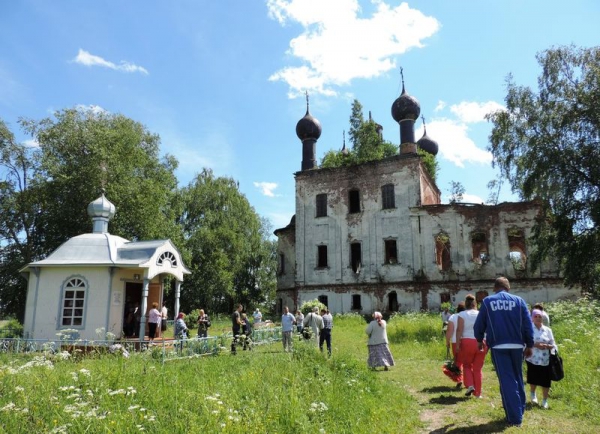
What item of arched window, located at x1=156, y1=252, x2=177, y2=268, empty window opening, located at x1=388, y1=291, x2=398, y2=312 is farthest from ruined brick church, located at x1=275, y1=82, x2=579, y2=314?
arched window, located at x1=156, y1=252, x2=177, y2=268

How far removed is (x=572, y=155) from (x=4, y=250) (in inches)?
1287

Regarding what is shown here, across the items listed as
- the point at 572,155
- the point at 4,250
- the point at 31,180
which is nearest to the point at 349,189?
the point at 572,155

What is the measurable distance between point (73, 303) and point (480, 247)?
2914 centimetres

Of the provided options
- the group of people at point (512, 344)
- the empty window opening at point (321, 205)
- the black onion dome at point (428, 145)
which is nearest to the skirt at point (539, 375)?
the group of people at point (512, 344)

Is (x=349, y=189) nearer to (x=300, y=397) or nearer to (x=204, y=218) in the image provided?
(x=204, y=218)

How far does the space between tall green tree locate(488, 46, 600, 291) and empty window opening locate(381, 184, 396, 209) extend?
9.12 meters

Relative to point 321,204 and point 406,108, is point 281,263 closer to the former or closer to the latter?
point 321,204

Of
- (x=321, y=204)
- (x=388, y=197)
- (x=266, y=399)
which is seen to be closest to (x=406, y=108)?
(x=388, y=197)

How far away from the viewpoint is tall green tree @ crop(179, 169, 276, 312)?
39.2 m

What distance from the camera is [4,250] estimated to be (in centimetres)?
2778

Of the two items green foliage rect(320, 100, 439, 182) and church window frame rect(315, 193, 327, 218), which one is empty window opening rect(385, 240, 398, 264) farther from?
green foliage rect(320, 100, 439, 182)

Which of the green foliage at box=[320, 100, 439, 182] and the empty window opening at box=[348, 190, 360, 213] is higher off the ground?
the green foliage at box=[320, 100, 439, 182]

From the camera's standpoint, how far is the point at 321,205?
106 feet

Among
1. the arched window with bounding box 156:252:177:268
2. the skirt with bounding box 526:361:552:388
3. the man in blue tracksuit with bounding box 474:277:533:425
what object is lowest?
the skirt with bounding box 526:361:552:388
